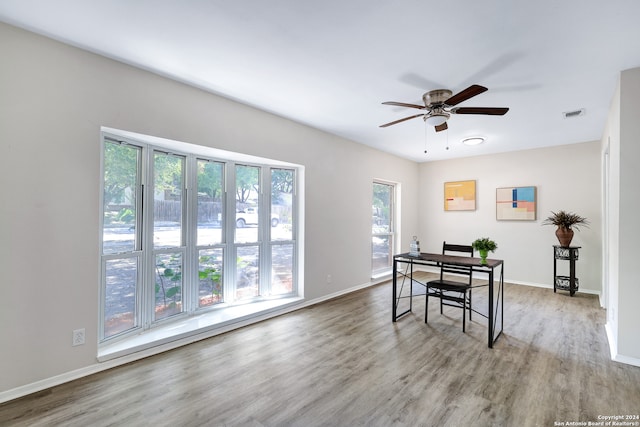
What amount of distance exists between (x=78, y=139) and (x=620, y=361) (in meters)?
5.03

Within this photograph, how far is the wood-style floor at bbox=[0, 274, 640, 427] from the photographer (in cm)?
196

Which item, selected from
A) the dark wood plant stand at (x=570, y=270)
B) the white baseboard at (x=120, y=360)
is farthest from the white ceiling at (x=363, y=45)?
the white baseboard at (x=120, y=360)

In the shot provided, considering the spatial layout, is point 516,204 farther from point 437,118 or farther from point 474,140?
point 437,118

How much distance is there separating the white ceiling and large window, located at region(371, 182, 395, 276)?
8.98 feet

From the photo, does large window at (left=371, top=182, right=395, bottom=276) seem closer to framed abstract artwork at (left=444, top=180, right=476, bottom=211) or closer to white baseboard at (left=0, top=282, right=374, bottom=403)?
framed abstract artwork at (left=444, top=180, right=476, bottom=211)

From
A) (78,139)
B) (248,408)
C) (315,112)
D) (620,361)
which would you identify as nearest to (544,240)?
(620,361)

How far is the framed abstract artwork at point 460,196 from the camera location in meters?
6.31

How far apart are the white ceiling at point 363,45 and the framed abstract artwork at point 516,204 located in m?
2.31

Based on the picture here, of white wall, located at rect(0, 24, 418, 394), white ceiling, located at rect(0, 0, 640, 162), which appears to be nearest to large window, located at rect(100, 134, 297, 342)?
white wall, located at rect(0, 24, 418, 394)

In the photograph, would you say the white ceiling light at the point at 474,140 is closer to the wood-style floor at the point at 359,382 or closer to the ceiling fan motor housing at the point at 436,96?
the ceiling fan motor housing at the point at 436,96

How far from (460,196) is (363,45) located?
507cm

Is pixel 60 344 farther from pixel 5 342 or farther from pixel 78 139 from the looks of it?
pixel 78 139

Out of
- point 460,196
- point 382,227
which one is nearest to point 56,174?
point 382,227

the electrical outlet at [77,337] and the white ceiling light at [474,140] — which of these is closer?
the electrical outlet at [77,337]
